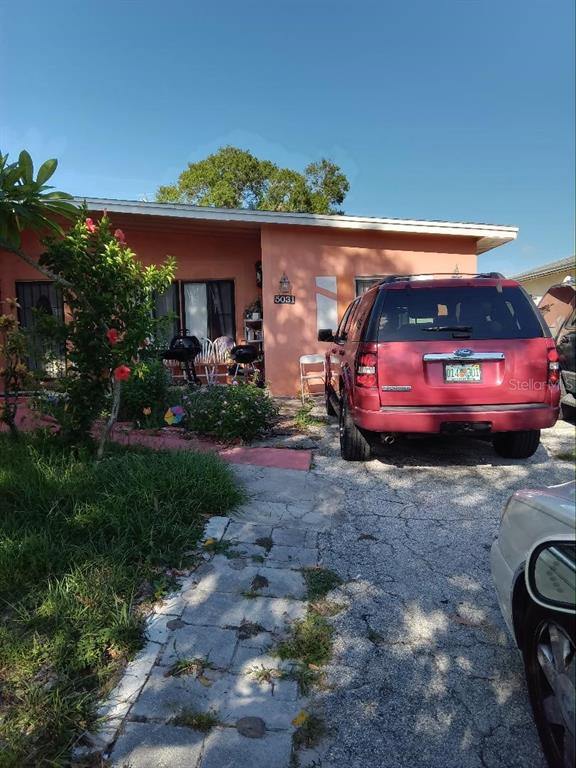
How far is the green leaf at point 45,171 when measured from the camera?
398 cm

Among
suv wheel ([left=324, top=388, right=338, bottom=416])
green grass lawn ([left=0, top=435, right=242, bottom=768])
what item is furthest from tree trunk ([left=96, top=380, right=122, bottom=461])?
suv wheel ([left=324, top=388, right=338, bottom=416])

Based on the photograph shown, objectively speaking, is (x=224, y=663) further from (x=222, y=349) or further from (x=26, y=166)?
(x=222, y=349)

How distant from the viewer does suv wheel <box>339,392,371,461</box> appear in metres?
5.43

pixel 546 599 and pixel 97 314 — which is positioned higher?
pixel 97 314

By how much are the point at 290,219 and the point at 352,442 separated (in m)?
5.53

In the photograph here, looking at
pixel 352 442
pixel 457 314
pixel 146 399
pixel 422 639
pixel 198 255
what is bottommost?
pixel 422 639

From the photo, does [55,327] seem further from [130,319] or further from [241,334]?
[241,334]

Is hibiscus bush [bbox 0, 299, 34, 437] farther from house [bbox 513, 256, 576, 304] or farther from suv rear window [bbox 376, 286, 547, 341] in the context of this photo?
house [bbox 513, 256, 576, 304]

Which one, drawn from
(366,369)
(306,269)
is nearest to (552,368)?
(366,369)

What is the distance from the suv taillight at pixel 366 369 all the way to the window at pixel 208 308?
270 inches

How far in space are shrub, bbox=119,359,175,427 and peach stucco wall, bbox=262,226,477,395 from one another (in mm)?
3222

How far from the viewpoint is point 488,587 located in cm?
310

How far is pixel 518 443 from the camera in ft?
18.0

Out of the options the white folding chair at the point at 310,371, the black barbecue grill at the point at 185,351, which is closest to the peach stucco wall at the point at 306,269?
the white folding chair at the point at 310,371
